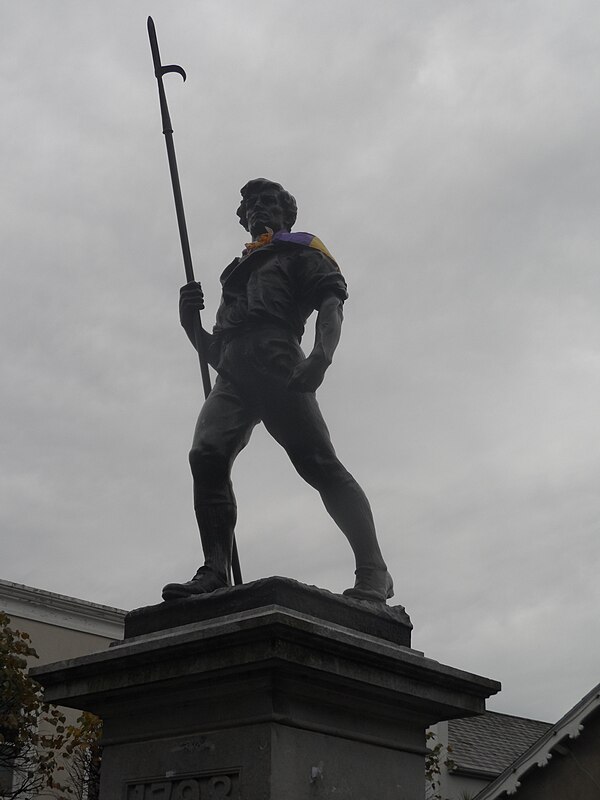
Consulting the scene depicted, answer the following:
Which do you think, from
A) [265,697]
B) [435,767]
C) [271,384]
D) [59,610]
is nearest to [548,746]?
[435,767]

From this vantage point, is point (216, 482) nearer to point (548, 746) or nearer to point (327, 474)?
point (327, 474)

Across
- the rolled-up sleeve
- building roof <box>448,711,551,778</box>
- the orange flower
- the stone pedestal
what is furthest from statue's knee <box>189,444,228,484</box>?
building roof <box>448,711,551,778</box>

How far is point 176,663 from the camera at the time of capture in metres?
4.73

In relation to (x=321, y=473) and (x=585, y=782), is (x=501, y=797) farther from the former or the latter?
(x=321, y=473)

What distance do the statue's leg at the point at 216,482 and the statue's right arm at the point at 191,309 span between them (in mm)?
672

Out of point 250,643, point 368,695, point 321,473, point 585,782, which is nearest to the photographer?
point 250,643

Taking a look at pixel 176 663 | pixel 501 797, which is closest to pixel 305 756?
pixel 176 663

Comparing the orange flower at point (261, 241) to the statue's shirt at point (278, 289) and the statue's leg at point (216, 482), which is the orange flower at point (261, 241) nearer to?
the statue's shirt at point (278, 289)

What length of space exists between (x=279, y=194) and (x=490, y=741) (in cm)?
2574

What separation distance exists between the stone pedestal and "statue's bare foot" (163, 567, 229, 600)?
2.8 inches

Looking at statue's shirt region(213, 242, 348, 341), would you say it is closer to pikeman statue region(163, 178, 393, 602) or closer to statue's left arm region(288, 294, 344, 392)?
Answer: pikeman statue region(163, 178, 393, 602)

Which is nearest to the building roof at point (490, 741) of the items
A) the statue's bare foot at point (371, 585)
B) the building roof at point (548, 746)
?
the building roof at point (548, 746)

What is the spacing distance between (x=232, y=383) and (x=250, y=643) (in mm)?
1871

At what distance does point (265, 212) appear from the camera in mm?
6328
